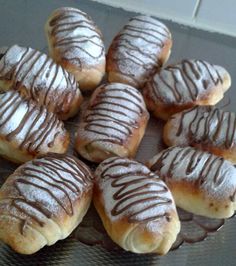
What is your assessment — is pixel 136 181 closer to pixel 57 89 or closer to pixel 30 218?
pixel 30 218

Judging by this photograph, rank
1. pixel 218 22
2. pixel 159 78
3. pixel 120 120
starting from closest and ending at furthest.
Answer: pixel 120 120, pixel 159 78, pixel 218 22

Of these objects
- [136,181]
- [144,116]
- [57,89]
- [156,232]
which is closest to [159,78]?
[144,116]

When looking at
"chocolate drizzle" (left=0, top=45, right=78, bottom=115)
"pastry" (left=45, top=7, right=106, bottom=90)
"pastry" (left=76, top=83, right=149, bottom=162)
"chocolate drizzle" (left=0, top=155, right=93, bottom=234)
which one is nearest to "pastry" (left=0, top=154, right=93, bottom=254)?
"chocolate drizzle" (left=0, top=155, right=93, bottom=234)

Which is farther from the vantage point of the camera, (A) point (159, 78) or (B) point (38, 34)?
(B) point (38, 34)

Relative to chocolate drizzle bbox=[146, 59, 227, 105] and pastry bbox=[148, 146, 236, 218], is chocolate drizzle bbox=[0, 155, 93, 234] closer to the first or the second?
pastry bbox=[148, 146, 236, 218]

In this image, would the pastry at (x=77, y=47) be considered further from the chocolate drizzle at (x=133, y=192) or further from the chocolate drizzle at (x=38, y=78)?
the chocolate drizzle at (x=133, y=192)
